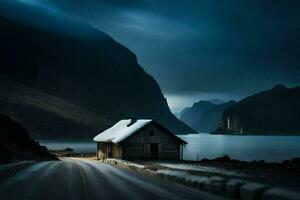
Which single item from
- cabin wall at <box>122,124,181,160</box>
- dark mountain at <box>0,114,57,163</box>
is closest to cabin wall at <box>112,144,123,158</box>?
cabin wall at <box>122,124,181,160</box>

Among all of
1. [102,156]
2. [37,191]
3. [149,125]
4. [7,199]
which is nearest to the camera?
[7,199]

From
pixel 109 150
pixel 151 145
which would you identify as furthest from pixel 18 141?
pixel 151 145

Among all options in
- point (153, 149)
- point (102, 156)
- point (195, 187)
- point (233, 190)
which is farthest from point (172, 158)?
point (233, 190)

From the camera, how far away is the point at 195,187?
76.6 ft

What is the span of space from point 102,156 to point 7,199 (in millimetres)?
67296

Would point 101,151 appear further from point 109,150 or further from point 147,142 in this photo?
point 147,142

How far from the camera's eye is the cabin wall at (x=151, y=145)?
6956cm

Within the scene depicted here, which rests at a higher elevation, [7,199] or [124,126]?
[124,126]

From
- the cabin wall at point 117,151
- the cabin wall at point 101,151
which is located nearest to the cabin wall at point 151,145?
the cabin wall at point 117,151

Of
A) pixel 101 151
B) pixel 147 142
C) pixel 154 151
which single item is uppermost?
pixel 147 142

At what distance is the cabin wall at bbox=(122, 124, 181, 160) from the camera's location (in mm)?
69562

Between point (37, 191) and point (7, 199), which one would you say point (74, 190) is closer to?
point (37, 191)

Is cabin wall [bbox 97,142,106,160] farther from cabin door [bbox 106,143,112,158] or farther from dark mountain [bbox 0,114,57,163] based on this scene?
dark mountain [bbox 0,114,57,163]

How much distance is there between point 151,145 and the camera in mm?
71125
